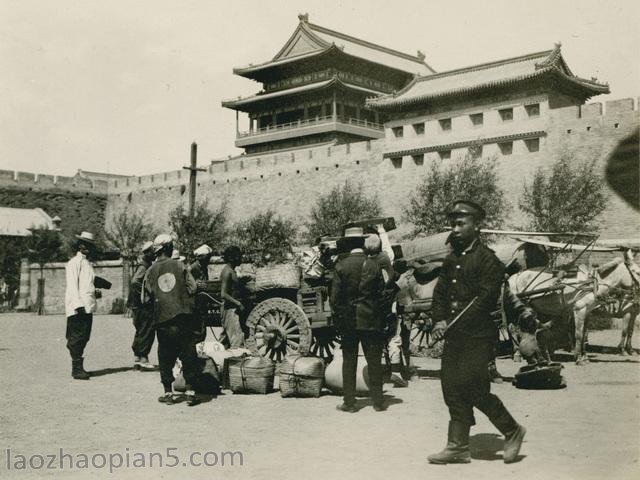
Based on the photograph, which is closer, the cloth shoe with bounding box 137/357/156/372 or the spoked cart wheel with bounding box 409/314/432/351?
the spoked cart wheel with bounding box 409/314/432/351

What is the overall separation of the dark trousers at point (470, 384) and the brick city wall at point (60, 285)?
2521 cm

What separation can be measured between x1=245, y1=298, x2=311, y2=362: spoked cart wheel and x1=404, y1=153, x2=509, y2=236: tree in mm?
16339

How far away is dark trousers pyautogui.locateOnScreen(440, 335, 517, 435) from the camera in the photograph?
4.62 m

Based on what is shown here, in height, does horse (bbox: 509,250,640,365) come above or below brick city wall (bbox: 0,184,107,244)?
below

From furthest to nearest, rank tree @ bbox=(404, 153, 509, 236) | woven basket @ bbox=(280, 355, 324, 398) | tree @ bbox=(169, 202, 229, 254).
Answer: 1. tree @ bbox=(169, 202, 229, 254)
2. tree @ bbox=(404, 153, 509, 236)
3. woven basket @ bbox=(280, 355, 324, 398)

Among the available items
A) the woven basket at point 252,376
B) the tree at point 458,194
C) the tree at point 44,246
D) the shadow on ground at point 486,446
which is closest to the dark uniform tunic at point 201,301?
the woven basket at point 252,376

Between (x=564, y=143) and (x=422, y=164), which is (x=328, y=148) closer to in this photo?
(x=422, y=164)

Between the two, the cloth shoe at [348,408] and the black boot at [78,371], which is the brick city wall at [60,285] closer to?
the black boot at [78,371]

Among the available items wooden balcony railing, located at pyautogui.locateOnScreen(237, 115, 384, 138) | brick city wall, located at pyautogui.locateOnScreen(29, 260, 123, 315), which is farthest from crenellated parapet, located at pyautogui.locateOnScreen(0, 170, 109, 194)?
brick city wall, located at pyautogui.locateOnScreen(29, 260, 123, 315)

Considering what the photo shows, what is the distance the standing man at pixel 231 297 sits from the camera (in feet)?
28.5

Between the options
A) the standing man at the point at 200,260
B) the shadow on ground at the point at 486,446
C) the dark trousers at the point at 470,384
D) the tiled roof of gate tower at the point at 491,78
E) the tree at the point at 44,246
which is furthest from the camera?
the tree at the point at 44,246

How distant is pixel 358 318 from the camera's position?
6.54m

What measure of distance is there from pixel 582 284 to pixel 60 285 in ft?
79.2

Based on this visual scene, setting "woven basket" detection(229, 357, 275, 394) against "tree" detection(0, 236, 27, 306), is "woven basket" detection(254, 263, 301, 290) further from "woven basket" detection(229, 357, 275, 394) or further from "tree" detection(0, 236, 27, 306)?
"tree" detection(0, 236, 27, 306)
